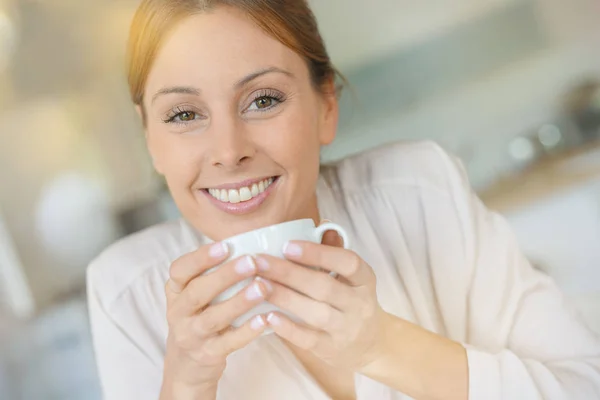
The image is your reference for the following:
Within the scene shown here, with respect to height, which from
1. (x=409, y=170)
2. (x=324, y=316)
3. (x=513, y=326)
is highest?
(x=409, y=170)

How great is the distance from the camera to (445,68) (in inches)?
37.3

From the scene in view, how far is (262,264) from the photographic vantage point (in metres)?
0.53

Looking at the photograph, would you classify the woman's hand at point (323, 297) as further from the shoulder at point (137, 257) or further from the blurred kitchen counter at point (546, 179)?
the blurred kitchen counter at point (546, 179)

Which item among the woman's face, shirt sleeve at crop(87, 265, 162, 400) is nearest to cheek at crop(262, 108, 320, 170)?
the woman's face

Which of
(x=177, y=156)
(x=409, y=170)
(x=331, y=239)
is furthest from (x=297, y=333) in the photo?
(x=409, y=170)

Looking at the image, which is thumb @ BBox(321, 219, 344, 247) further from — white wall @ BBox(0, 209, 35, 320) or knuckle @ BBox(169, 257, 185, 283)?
white wall @ BBox(0, 209, 35, 320)

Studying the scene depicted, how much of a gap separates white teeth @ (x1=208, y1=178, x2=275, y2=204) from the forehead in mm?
120

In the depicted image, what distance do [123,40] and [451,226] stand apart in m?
0.52

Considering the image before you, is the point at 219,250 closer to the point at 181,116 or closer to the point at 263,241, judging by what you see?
the point at 263,241

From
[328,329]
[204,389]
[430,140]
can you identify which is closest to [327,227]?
[328,329]

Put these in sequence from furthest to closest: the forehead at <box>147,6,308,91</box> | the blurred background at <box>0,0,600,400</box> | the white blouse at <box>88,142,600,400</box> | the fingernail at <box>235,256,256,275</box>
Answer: the blurred background at <box>0,0,600,400</box>
the white blouse at <box>88,142,600,400</box>
the forehead at <box>147,6,308,91</box>
the fingernail at <box>235,256,256,275</box>

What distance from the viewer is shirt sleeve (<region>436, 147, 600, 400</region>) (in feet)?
2.27

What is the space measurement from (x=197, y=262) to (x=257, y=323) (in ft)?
0.26

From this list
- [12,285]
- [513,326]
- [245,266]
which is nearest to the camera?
[245,266]
